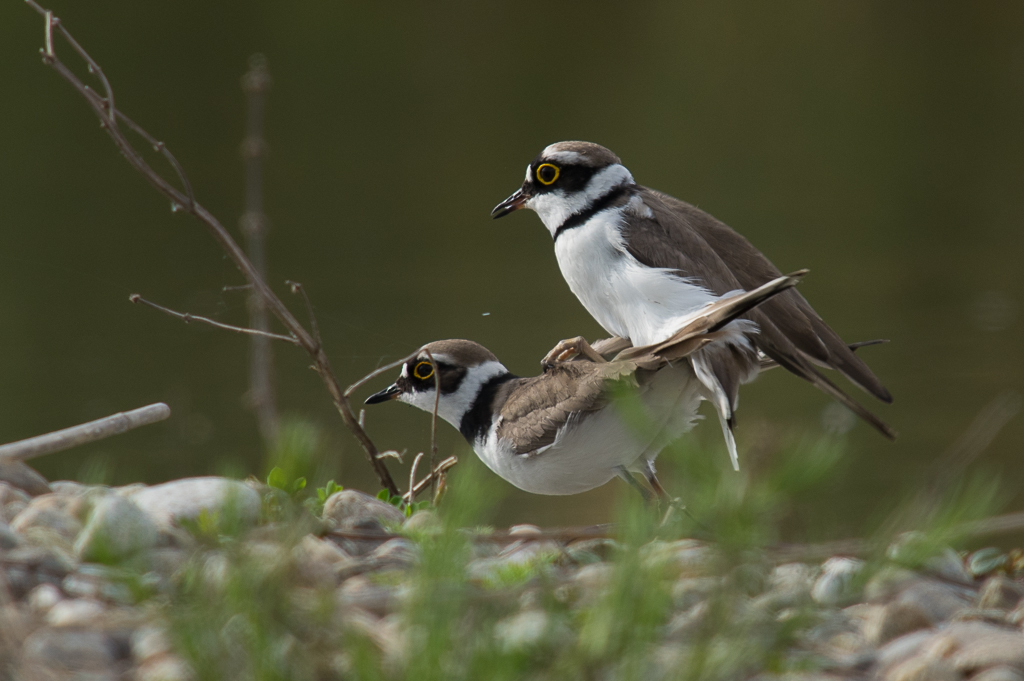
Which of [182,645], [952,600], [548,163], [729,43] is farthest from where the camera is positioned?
[729,43]

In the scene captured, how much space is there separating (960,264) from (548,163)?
14680mm

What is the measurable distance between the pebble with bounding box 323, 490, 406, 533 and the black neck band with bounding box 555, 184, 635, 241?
1325 mm

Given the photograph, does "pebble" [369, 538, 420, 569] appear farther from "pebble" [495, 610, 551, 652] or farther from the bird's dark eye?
the bird's dark eye

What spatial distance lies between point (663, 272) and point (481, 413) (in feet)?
2.89

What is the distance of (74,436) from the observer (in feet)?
11.3

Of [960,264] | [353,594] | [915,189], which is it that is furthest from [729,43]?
[353,594]

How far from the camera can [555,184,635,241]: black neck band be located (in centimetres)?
457

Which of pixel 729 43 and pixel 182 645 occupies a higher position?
pixel 729 43

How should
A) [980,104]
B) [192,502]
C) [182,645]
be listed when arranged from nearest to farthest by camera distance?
[182,645] → [192,502] → [980,104]

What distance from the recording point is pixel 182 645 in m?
2.12

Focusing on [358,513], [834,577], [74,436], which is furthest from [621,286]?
[74,436]

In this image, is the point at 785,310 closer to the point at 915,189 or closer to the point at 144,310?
the point at 144,310

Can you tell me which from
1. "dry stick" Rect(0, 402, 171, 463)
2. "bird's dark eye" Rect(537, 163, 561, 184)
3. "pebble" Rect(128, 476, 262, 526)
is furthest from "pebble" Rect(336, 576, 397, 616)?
"bird's dark eye" Rect(537, 163, 561, 184)

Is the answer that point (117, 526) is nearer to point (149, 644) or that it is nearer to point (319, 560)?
point (319, 560)
